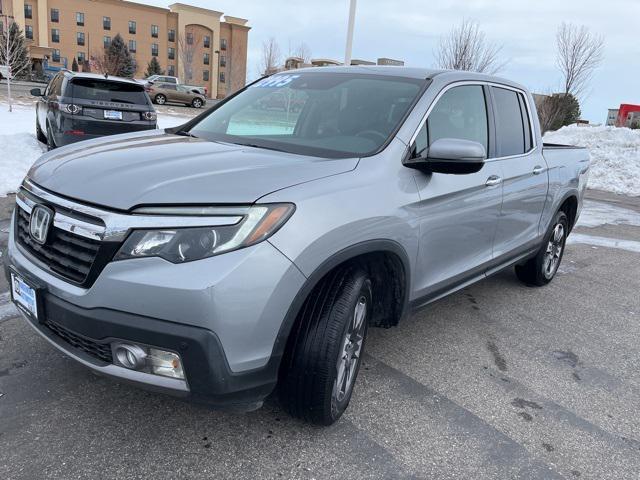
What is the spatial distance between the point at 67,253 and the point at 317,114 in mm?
1726

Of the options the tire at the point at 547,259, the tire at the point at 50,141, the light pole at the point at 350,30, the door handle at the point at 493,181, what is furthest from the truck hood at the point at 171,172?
the light pole at the point at 350,30

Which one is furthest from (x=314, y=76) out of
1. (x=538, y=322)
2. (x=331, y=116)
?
(x=538, y=322)

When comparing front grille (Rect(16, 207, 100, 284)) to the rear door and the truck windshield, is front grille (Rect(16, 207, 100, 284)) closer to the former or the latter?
the truck windshield

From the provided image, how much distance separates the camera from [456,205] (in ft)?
10.5

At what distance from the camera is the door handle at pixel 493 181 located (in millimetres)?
3525

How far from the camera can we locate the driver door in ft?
9.86

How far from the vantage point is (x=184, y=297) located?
1978 millimetres

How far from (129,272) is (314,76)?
218 centimetres

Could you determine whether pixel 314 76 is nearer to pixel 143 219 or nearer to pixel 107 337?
pixel 143 219

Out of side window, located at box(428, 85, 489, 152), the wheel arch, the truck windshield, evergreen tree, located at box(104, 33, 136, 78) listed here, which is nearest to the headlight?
the wheel arch

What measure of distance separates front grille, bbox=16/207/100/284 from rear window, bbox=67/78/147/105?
717 centimetres

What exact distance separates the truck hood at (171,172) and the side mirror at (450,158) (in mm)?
419

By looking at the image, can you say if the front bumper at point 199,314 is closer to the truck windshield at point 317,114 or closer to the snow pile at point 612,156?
the truck windshield at point 317,114

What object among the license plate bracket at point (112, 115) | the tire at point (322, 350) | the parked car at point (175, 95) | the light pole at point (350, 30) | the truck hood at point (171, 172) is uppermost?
the light pole at point (350, 30)
